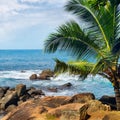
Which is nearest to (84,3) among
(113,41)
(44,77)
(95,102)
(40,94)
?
(113,41)

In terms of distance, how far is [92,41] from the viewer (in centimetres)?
1586

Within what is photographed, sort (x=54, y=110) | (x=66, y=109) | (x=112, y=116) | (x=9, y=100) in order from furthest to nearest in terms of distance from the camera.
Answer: (x=9, y=100) < (x=54, y=110) < (x=66, y=109) < (x=112, y=116)

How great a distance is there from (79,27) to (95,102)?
3155mm

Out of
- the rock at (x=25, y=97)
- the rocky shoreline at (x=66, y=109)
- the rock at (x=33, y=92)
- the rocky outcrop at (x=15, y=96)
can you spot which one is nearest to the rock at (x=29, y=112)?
the rocky shoreline at (x=66, y=109)

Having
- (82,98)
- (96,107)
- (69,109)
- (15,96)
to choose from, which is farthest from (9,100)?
(69,109)

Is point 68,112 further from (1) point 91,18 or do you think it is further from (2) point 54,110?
(1) point 91,18

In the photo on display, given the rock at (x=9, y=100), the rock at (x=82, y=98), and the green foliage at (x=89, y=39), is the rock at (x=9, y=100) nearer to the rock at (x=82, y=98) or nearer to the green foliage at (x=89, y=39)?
the rock at (x=82, y=98)

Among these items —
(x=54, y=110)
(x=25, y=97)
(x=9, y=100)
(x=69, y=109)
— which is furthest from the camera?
(x=25, y=97)

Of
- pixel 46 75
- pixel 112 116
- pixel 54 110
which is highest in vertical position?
pixel 112 116

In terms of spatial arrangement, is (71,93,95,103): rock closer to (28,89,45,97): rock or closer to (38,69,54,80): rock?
(28,89,45,97): rock

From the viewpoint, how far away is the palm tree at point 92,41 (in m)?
15.8

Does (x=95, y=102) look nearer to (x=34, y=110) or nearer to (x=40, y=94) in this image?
(x=34, y=110)

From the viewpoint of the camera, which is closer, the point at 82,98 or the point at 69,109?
the point at 69,109

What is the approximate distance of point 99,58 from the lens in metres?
15.6
